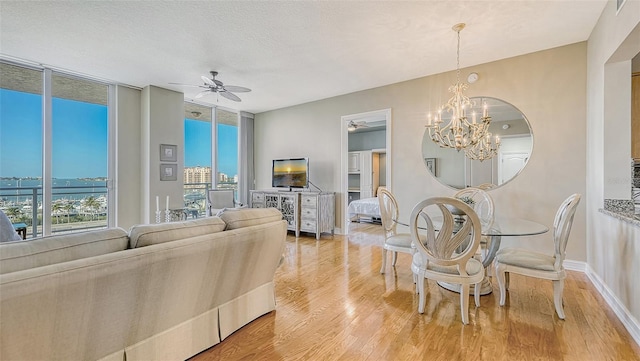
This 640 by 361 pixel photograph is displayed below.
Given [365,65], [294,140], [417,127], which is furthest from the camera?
[294,140]

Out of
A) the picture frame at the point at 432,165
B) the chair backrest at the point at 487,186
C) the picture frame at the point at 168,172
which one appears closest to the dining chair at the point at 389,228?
the picture frame at the point at 432,165

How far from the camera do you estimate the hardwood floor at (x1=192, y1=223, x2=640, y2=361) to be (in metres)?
1.79

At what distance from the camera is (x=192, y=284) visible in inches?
65.5

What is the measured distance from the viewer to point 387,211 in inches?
130

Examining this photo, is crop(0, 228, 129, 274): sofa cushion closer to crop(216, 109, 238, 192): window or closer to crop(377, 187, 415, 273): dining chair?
crop(377, 187, 415, 273): dining chair

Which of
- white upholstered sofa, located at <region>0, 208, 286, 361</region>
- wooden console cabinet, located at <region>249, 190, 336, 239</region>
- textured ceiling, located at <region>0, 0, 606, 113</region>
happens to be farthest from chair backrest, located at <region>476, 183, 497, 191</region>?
white upholstered sofa, located at <region>0, 208, 286, 361</region>

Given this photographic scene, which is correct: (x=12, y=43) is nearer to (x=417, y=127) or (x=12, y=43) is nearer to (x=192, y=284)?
(x=192, y=284)

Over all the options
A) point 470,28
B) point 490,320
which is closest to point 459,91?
point 470,28

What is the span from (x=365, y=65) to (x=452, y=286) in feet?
9.98

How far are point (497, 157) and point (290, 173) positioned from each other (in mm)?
3668

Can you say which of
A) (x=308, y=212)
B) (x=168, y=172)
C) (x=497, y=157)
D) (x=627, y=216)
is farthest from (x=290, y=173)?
(x=627, y=216)

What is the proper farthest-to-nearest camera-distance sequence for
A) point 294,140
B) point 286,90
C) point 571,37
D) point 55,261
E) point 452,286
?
point 294,140 < point 286,90 < point 571,37 < point 452,286 < point 55,261

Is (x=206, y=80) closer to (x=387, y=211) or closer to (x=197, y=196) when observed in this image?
(x=387, y=211)

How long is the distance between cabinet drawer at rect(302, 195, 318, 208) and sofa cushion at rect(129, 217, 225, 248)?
10.7ft
